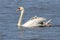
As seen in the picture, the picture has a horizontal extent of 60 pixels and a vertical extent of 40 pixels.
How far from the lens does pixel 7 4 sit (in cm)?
2881

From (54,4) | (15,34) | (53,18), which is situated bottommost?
(15,34)

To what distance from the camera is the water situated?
59.4ft

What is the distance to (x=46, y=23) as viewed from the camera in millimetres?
20906

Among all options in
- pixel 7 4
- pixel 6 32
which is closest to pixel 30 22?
pixel 6 32

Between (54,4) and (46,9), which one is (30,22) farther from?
(54,4)

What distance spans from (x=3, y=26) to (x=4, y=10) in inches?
231

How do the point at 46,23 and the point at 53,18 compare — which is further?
the point at 53,18

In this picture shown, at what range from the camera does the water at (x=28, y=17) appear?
1811cm

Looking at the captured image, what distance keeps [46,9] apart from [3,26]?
685 centimetres

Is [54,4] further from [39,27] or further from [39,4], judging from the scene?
[39,27]

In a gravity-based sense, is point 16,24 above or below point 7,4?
below

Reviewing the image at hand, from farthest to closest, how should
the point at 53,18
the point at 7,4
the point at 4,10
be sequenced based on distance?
the point at 7,4
the point at 4,10
the point at 53,18

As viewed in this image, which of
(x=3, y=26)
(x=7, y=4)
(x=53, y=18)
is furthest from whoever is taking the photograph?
(x=7, y=4)

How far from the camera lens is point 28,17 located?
23.5 metres
